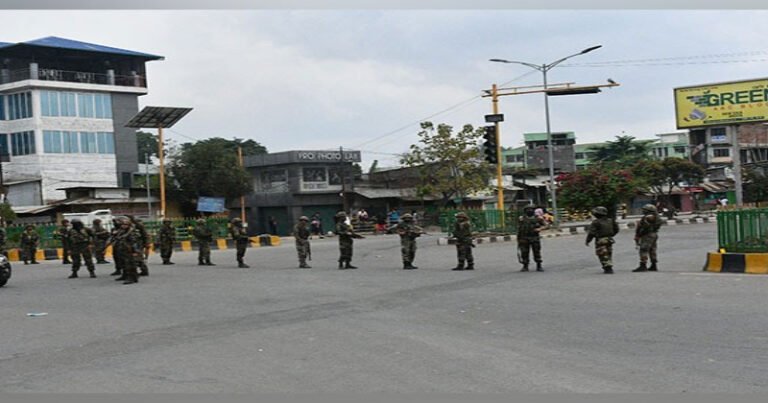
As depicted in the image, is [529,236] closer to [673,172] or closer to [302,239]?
[302,239]

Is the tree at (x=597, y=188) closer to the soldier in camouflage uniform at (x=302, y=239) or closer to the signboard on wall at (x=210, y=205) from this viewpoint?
the soldier in camouflage uniform at (x=302, y=239)

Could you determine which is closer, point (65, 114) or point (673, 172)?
point (65, 114)

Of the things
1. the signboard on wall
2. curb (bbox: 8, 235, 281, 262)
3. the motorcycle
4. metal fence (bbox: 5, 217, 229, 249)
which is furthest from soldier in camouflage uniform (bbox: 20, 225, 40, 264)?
the signboard on wall

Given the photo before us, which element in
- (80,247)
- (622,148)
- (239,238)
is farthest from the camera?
(622,148)

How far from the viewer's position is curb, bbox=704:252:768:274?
15.1 metres

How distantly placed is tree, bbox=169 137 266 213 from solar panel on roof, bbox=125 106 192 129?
206 inches

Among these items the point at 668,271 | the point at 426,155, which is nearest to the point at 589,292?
the point at 668,271

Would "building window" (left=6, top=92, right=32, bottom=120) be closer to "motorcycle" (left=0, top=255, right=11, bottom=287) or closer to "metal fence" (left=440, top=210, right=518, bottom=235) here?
"metal fence" (left=440, top=210, right=518, bottom=235)

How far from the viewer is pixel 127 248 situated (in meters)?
17.4

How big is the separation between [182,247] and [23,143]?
77.3 ft

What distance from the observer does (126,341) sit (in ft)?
31.2

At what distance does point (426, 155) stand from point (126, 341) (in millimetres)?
44331

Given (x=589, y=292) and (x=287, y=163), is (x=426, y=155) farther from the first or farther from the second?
(x=589, y=292)

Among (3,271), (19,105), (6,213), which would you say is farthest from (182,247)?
(19,105)
